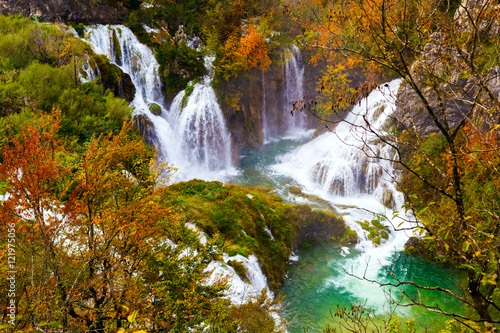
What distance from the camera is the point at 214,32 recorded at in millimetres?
18750

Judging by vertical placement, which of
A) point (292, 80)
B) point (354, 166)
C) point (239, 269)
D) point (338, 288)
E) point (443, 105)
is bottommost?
point (338, 288)

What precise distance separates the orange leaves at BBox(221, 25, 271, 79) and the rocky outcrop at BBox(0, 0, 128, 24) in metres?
7.81

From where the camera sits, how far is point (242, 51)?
18578 millimetres

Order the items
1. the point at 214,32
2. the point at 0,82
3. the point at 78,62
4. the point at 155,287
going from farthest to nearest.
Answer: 1. the point at 214,32
2. the point at 78,62
3. the point at 0,82
4. the point at 155,287

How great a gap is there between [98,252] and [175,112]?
559 inches

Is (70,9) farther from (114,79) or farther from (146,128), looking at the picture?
(146,128)

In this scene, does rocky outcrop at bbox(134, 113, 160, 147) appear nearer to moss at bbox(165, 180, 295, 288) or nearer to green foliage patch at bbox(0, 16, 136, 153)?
green foliage patch at bbox(0, 16, 136, 153)

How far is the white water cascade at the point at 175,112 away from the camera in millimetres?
16594

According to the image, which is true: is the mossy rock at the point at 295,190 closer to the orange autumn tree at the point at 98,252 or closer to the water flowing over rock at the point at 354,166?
the water flowing over rock at the point at 354,166

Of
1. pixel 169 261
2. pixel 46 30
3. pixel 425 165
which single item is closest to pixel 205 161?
pixel 46 30

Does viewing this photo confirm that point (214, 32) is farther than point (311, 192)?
Yes

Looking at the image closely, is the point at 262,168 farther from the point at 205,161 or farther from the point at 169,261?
the point at 169,261

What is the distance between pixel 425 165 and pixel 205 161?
1242 centimetres

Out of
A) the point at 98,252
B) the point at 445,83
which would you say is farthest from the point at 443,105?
the point at 98,252
